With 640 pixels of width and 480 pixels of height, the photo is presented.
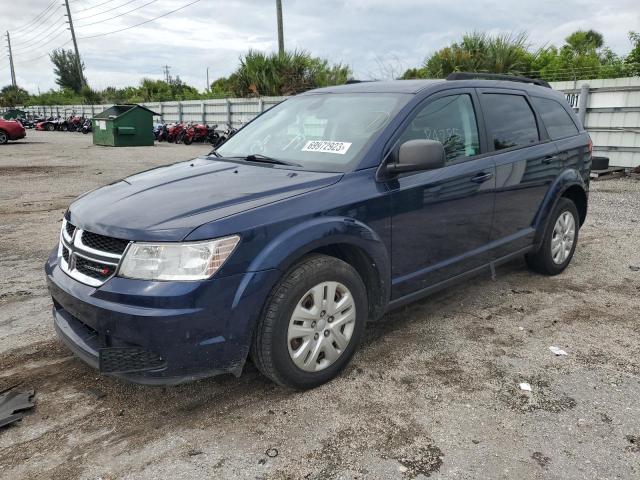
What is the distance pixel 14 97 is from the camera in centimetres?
6662

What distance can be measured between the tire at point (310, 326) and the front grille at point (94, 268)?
→ 770 millimetres

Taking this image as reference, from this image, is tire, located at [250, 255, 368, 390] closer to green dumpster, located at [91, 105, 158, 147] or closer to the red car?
green dumpster, located at [91, 105, 158, 147]

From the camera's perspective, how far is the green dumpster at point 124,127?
861 inches

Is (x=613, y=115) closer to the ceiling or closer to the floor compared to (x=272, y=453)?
closer to the ceiling

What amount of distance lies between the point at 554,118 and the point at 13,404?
4.60m

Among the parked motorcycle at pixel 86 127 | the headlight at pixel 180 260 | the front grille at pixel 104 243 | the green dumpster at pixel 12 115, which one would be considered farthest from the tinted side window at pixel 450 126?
the green dumpster at pixel 12 115

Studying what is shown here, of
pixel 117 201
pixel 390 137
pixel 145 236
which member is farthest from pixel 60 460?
pixel 390 137

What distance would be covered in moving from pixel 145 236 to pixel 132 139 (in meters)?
21.6

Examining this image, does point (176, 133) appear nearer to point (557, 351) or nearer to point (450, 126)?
point (450, 126)

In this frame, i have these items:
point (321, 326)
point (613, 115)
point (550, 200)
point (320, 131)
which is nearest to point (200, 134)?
point (613, 115)

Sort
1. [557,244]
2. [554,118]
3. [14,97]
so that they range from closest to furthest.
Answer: [554,118] → [557,244] → [14,97]

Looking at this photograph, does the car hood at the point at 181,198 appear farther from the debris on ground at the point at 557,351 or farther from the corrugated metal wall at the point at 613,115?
the corrugated metal wall at the point at 613,115

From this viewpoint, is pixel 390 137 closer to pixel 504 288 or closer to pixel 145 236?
pixel 145 236

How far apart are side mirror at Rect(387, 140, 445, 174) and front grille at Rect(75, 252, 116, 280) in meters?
1.67
